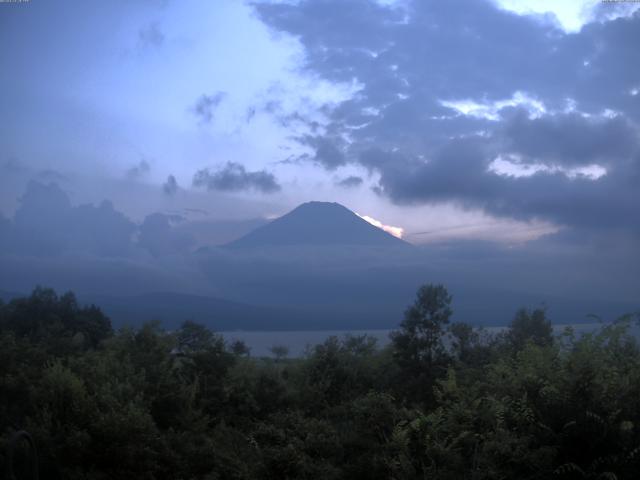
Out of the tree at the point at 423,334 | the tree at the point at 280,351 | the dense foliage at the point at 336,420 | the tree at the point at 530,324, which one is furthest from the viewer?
the tree at the point at 530,324

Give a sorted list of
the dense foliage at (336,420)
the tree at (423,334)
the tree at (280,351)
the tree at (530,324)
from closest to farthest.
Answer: the dense foliage at (336,420) < the tree at (423,334) < the tree at (280,351) < the tree at (530,324)

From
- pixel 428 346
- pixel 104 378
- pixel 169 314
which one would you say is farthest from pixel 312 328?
pixel 104 378

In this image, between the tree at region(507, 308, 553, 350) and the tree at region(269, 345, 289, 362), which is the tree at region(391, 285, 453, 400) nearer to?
the tree at region(269, 345, 289, 362)

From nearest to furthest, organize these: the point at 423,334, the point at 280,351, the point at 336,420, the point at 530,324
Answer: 1. the point at 336,420
2. the point at 423,334
3. the point at 280,351
4. the point at 530,324

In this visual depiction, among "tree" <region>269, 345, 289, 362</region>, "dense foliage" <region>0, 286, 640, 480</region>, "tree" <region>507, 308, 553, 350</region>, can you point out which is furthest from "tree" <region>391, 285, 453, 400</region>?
"tree" <region>507, 308, 553, 350</region>

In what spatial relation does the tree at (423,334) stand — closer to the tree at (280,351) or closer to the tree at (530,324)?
the tree at (280,351)

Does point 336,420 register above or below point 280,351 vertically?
below

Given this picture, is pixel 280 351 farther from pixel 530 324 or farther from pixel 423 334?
pixel 530 324

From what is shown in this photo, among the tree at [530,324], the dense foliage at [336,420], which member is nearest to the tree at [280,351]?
the dense foliage at [336,420]

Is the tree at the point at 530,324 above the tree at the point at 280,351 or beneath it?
above

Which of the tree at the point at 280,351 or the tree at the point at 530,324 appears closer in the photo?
the tree at the point at 280,351

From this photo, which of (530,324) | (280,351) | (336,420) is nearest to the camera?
(336,420)

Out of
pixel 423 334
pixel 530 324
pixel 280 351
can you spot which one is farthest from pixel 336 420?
pixel 530 324

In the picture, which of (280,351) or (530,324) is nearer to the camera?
(280,351)
